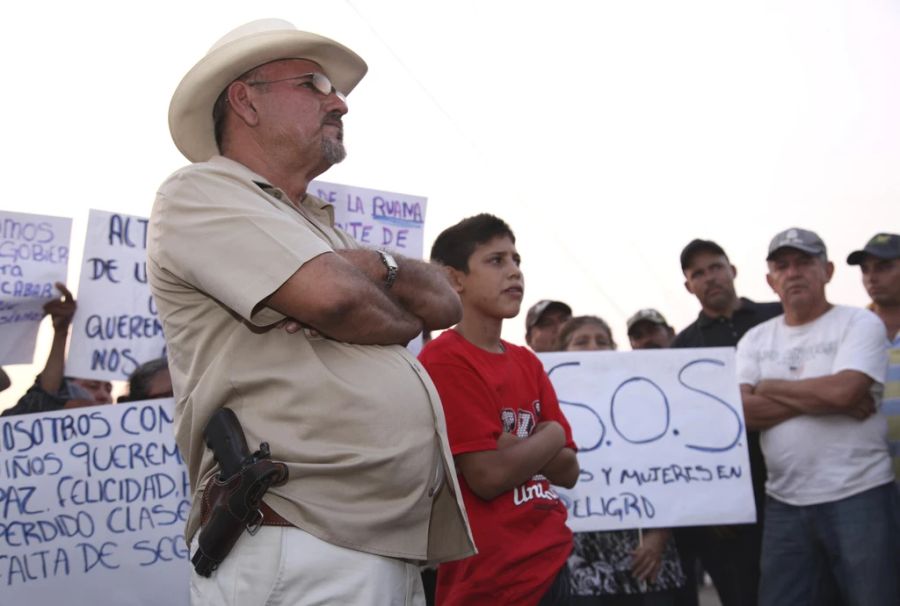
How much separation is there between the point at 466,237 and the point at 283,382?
1733mm

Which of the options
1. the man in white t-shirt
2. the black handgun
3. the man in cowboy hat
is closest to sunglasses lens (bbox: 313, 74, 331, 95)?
the man in cowboy hat

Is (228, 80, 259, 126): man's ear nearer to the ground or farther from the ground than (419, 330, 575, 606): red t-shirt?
farther from the ground

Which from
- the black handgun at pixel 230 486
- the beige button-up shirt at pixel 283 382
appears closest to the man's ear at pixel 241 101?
the beige button-up shirt at pixel 283 382

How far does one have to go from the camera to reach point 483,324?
3.64 m

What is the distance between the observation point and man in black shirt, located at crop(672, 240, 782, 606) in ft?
16.7

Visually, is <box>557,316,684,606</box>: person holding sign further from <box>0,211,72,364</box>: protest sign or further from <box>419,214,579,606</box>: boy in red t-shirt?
<box>0,211,72,364</box>: protest sign

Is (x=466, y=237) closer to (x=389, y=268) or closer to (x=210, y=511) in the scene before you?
(x=389, y=268)

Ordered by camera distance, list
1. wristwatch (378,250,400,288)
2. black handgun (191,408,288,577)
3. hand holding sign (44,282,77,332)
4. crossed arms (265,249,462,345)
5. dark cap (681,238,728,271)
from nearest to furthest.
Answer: black handgun (191,408,288,577) < crossed arms (265,249,462,345) < wristwatch (378,250,400,288) < hand holding sign (44,282,77,332) < dark cap (681,238,728,271)

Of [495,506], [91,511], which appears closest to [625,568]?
[495,506]

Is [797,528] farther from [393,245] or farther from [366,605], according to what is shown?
[366,605]

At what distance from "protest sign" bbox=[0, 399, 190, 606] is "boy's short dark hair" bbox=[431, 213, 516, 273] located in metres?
1.66

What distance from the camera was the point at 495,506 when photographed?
3.30 meters

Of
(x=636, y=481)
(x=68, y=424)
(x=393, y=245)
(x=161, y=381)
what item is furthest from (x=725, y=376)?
(x=68, y=424)

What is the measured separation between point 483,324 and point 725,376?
1.90 m
